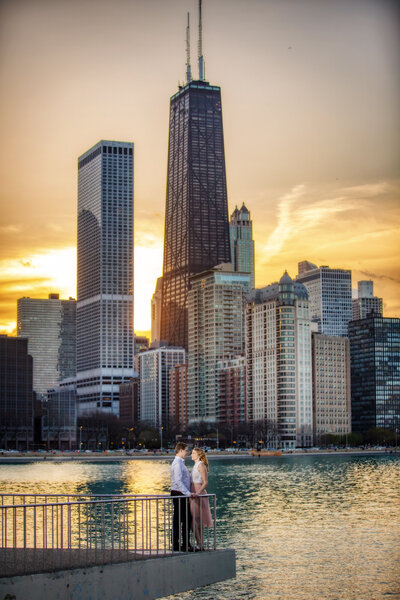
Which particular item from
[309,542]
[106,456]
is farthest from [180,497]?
[106,456]

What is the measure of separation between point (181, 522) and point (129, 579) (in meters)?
2.47

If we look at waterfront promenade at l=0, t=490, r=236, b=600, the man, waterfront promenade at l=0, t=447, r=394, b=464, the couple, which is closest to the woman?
the couple

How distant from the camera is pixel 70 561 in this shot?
17.2 metres

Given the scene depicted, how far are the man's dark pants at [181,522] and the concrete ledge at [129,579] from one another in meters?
0.57

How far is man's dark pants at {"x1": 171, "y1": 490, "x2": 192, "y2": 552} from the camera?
19141mm

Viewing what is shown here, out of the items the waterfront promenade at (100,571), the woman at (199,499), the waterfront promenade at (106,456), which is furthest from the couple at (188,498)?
the waterfront promenade at (106,456)

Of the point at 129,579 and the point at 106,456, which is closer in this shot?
the point at 129,579

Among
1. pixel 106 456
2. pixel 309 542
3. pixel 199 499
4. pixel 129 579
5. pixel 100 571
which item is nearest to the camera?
pixel 100 571

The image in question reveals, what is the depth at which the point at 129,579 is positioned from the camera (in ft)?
57.0

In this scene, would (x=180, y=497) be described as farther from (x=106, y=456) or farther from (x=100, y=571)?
(x=106, y=456)

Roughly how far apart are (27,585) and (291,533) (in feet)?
73.6

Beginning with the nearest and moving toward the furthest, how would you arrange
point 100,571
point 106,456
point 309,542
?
point 100,571 → point 309,542 → point 106,456

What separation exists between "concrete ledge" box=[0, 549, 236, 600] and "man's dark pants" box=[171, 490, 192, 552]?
0.57m

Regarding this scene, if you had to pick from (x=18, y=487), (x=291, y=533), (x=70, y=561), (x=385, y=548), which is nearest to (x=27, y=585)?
(x=70, y=561)
